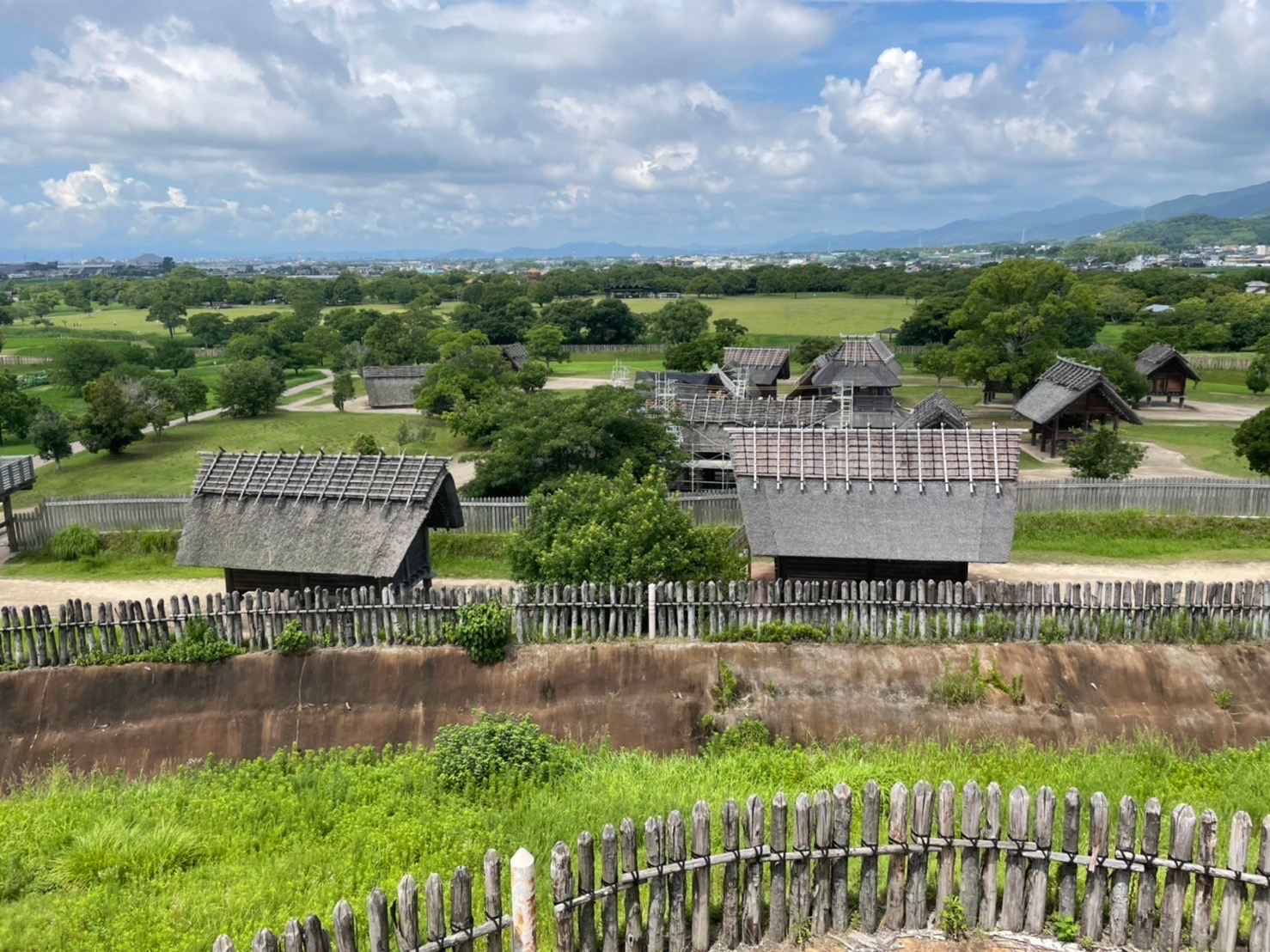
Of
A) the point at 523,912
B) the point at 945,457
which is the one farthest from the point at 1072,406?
the point at 523,912

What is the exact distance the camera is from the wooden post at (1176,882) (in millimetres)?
6766

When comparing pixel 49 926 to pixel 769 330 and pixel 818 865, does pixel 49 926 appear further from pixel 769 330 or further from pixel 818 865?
pixel 769 330

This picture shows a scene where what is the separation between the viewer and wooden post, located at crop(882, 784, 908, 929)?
726cm

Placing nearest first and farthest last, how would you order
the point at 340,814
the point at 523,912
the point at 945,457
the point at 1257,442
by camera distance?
1. the point at 523,912
2. the point at 340,814
3. the point at 945,457
4. the point at 1257,442

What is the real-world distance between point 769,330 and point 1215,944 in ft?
294

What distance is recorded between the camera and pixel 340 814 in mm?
10047

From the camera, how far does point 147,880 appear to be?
841 cm

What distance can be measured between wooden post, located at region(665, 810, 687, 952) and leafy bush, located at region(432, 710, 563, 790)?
4.05 m

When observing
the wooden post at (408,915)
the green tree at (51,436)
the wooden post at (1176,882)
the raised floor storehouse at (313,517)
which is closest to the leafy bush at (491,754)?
the wooden post at (408,915)

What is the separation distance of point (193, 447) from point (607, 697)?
35718 mm

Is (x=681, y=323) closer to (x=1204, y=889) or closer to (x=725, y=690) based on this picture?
(x=725, y=690)

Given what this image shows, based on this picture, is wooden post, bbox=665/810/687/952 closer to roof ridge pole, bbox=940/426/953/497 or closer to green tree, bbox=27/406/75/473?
roof ridge pole, bbox=940/426/953/497

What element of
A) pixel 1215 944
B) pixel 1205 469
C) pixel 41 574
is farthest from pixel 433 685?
pixel 1205 469

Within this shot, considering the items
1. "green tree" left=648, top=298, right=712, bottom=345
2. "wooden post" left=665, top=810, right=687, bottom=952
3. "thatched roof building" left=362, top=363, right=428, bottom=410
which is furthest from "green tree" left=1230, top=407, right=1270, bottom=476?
"green tree" left=648, top=298, right=712, bottom=345
